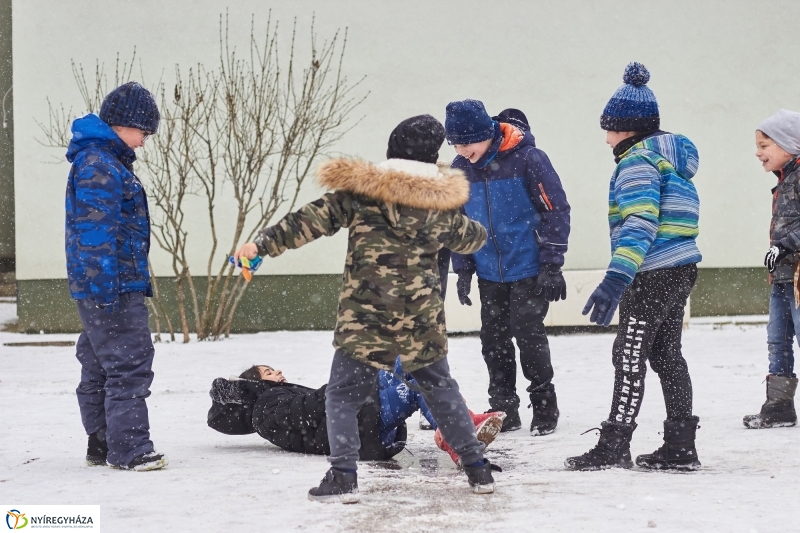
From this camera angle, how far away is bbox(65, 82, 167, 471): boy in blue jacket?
3.90 metres

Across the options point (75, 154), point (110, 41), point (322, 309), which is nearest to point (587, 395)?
point (75, 154)

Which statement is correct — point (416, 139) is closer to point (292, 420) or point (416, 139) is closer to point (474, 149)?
point (474, 149)

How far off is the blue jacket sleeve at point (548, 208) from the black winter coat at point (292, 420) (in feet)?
4.26

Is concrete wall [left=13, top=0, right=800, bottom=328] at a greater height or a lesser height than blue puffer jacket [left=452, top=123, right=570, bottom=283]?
greater

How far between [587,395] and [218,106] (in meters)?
5.95

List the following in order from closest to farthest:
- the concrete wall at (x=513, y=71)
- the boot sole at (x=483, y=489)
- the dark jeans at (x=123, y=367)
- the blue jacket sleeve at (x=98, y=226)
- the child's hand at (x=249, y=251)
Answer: the child's hand at (x=249, y=251) < the boot sole at (x=483, y=489) < the blue jacket sleeve at (x=98, y=226) < the dark jeans at (x=123, y=367) < the concrete wall at (x=513, y=71)

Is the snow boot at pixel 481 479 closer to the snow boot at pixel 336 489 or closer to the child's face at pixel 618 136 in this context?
the snow boot at pixel 336 489

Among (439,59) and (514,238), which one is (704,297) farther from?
(514,238)

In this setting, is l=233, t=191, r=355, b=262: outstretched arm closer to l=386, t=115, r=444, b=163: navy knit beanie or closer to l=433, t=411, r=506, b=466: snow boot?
l=386, t=115, r=444, b=163: navy knit beanie

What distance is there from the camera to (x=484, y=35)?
10656 millimetres

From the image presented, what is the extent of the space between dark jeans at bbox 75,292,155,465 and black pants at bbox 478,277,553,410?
2.00 metres

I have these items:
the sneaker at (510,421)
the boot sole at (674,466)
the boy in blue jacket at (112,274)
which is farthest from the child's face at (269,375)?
the boot sole at (674,466)

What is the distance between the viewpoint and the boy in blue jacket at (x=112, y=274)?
3.90 metres

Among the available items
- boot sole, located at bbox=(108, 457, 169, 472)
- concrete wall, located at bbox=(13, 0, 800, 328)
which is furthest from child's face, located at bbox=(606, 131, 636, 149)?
concrete wall, located at bbox=(13, 0, 800, 328)
